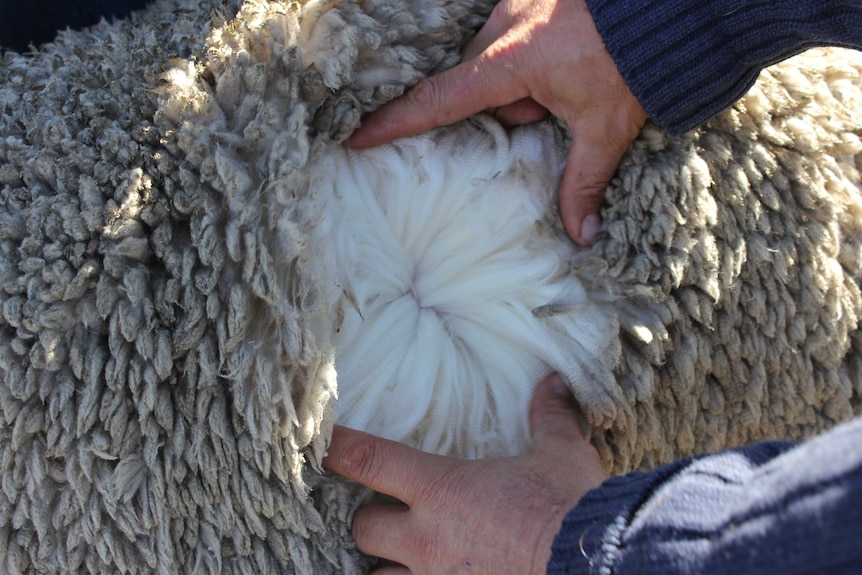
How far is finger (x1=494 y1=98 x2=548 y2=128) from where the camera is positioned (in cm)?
119

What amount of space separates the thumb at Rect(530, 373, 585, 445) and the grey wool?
3 centimetres

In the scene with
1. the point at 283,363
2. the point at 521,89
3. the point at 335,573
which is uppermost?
the point at 521,89

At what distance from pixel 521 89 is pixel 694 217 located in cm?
30

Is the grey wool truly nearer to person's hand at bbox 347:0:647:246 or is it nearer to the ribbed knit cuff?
person's hand at bbox 347:0:647:246

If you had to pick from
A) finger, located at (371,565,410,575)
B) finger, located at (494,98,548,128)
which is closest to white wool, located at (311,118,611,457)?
finger, located at (494,98,548,128)

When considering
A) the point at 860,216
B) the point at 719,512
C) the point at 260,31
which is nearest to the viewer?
the point at 719,512

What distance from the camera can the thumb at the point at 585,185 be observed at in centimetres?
113

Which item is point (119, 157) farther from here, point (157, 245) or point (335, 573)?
point (335, 573)

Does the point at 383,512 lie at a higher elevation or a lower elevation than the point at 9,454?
lower

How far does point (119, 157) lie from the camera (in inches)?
40.4

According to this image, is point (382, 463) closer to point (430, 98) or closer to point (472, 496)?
point (472, 496)

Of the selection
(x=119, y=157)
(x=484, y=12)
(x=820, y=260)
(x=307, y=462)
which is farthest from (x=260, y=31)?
(x=820, y=260)

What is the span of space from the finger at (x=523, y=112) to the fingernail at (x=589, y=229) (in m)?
0.17

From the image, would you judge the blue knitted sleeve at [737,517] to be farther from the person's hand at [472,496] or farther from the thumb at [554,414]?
the thumb at [554,414]
